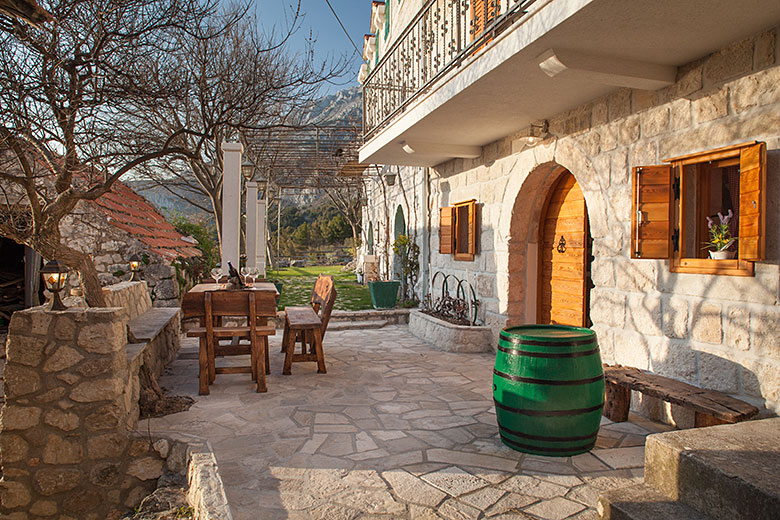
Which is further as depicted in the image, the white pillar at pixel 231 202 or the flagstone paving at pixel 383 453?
the white pillar at pixel 231 202

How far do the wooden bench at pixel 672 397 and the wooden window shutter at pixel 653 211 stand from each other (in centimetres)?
94

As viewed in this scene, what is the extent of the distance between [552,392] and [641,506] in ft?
2.89

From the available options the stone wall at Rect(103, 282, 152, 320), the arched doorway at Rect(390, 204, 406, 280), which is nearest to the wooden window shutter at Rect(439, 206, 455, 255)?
the stone wall at Rect(103, 282, 152, 320)

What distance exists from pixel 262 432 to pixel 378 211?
12732mm

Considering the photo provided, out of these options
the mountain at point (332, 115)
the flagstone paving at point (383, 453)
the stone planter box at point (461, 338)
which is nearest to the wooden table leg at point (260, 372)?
the flagstone paving at point (383, 453)

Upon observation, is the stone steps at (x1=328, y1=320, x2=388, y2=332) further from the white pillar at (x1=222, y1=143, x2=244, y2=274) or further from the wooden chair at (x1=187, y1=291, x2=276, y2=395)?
the wooden chair at (x1=187, y1=291, x2=276, y2=395)

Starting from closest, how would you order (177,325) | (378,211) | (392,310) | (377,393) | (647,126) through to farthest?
(647,126) → (377,393) → (177,325) → (392,310) → (378,211)

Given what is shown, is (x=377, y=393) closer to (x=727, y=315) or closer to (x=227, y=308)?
(x=227, y=308)

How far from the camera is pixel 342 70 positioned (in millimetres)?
5863

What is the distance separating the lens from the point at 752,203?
124 inches

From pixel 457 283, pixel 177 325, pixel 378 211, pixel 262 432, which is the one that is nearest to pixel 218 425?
pixel 262 432

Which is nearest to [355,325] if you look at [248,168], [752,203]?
[248,168]

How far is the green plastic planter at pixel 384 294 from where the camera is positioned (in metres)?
10.2

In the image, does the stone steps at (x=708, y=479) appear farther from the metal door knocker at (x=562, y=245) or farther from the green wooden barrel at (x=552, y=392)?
the metal door knocker at (x=562, y=245)
